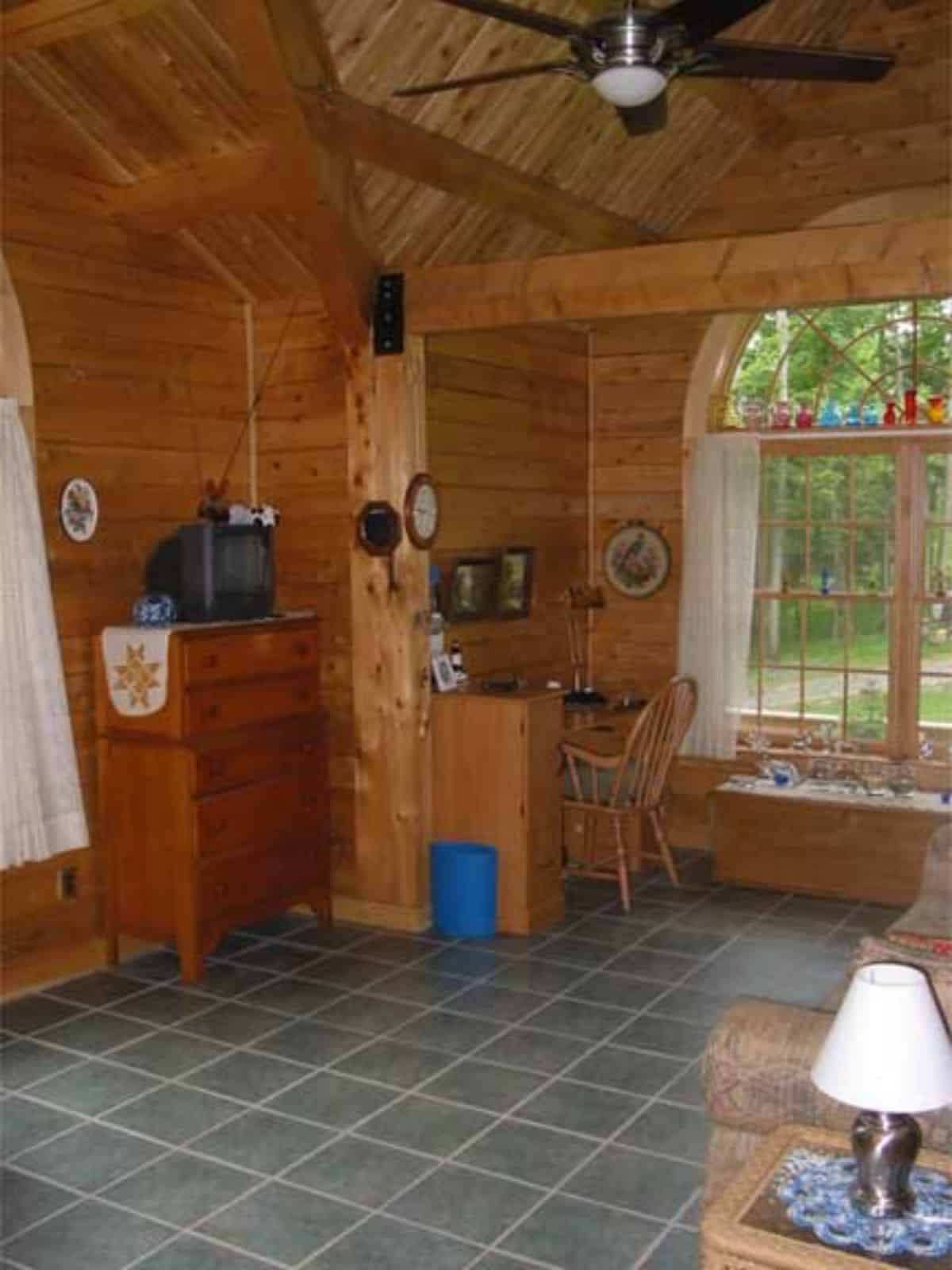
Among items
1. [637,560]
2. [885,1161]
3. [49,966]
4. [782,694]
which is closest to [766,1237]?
[885,1161]

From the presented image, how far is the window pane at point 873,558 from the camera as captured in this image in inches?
255

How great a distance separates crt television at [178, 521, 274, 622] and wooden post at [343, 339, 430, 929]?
46 centimetres

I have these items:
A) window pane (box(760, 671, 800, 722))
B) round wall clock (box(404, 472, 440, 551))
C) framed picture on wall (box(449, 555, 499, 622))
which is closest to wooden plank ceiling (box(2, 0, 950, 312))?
round wall clock (box(404, 472, 440, 551))

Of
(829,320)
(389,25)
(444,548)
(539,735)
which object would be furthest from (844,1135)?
(829,320)

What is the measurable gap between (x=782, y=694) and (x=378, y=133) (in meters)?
3.58

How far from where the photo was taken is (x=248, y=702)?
5.01 metres

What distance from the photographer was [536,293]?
16.1ft

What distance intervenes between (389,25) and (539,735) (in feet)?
8.70

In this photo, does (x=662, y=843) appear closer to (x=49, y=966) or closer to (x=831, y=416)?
(x=831, y=416)

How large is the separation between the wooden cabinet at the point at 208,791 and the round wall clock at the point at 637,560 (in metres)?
2.39

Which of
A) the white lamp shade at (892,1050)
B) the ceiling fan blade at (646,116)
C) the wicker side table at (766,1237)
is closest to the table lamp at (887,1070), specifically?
Result: the white lamp shade at (892,1050)

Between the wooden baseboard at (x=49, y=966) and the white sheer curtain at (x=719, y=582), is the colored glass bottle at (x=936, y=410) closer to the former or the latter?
the white sheer curtain at (x=719, y=582)

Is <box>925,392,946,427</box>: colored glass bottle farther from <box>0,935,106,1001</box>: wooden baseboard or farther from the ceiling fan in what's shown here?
<box>0,935,106,1001</box>: wooden baseboard

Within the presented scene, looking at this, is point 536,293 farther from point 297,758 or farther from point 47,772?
point 47,772
